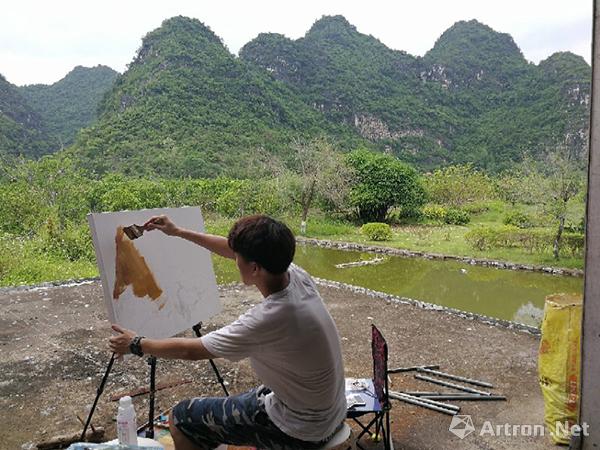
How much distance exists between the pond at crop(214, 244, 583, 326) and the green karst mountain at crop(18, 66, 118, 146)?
37.3 m

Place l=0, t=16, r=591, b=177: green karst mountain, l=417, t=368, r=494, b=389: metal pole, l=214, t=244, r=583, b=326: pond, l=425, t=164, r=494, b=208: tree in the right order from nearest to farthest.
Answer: l=417, t=368, r=494, b=389: metal pole → l=214, t=244, r=583, b=326: pond → l=425, t=164, r=494, b=208: tree → l=0, t=16, r=591, b=177: green karst mountain

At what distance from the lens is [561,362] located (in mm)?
2869

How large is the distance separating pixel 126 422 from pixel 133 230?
44.7 inches

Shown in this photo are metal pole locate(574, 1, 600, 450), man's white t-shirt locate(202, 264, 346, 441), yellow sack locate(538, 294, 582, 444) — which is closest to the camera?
man's white t-shirt locate(202, 264, 346, 441)

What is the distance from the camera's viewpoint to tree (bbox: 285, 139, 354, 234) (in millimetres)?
18484

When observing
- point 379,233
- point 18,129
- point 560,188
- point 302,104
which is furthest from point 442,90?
point 560,188

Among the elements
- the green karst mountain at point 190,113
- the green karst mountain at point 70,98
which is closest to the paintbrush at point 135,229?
the green karst mountain at point 190,113

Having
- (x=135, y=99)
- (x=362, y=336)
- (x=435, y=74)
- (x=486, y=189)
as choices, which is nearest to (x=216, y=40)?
(x=135, y=99)

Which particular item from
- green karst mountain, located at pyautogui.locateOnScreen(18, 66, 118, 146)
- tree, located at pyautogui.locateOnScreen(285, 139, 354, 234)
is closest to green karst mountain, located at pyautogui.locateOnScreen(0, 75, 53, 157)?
green karst mountain, located at pyautogui.locateOnScreen(18, 66, 118, 146)

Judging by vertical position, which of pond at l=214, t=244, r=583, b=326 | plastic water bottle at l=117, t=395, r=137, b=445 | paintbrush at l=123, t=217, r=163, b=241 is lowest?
→ pond at l=214, t=244, r=583, b=326

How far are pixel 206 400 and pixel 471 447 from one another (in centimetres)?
199

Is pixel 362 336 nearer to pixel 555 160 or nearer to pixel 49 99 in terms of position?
pixel 555 160

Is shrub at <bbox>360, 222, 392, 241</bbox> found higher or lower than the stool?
lower

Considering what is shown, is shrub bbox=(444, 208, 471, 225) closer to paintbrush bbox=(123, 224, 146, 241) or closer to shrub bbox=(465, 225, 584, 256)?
shrub bbox=(465, 225, 584, 256)
